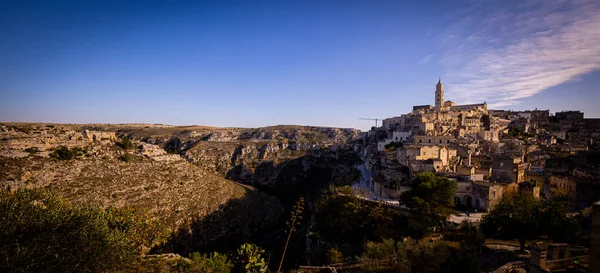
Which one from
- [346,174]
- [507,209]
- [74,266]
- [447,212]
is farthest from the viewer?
[346,174]

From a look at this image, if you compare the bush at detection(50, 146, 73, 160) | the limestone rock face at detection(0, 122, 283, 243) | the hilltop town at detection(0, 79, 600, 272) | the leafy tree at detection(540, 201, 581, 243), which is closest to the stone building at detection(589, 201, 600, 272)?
the hilltop town at detection(0, 79, 600, 272)

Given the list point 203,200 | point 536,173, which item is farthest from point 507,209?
point 203,200

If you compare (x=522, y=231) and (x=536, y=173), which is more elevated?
(x=536, y=173)

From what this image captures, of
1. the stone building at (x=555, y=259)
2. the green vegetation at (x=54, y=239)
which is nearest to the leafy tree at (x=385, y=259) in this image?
the stone building at (x=555, y=259)

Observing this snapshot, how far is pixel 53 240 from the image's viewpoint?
37.8ft

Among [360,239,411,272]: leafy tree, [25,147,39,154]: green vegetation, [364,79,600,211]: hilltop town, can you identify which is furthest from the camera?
[364,79,600,211]: hilltop town

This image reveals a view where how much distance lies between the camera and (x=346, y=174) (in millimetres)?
67250

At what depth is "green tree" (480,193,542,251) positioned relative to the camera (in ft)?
68.2

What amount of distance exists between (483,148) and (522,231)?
118ft

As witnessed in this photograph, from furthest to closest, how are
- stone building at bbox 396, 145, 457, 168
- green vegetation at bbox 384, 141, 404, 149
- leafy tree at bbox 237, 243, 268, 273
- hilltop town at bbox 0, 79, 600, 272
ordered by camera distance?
1. green vegetation at bbox 384, 141, 404, 149
2. stone building at bbox 396, 145, 457, 168
3. hilltop town at bbox 0, 79, 600, 272
4. leafy tree at bbox 237, 243, 268, 273

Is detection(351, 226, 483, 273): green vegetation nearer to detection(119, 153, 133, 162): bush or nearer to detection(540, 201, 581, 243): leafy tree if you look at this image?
detection(540, 201, 581, 243): leafy tree

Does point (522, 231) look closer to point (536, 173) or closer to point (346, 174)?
point (536, 173)

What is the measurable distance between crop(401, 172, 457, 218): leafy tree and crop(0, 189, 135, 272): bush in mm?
25650

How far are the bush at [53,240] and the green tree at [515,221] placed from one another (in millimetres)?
26286
